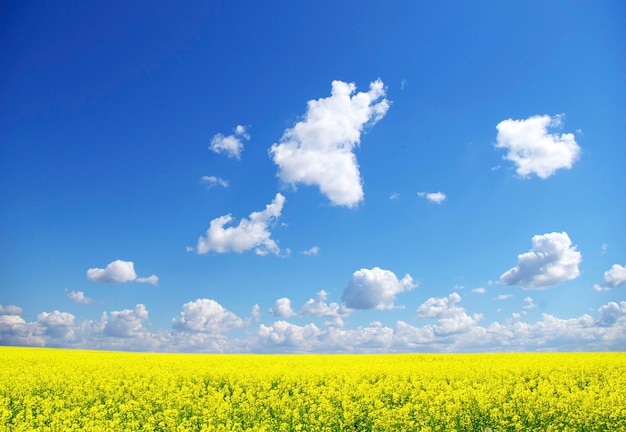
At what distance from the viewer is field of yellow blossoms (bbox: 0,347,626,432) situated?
11.8 metres

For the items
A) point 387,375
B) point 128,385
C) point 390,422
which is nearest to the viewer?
point 390,422

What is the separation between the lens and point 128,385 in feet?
54.5

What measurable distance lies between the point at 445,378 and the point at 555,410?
18.7 feet

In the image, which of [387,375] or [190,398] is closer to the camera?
[190,398]

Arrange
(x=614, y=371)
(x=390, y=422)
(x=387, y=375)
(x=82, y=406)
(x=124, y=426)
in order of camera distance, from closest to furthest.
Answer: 1. (x=390, y=422)
2. (x=124, y=426)
3. (x=82, y=406)
4. (x=387, y=375)
5. (x=614, y=371)

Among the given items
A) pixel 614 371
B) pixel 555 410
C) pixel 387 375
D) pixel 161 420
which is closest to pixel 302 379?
pixel 387 375

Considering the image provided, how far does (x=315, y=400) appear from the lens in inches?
561

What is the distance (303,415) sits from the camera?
12.9 m

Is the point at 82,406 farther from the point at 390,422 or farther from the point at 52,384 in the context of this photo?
the point at 390,422

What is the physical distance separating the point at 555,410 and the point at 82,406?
15.8m

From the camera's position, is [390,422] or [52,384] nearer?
[390,422]

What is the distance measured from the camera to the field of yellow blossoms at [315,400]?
11758mm

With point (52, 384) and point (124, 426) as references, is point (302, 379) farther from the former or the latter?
point (52, 384)

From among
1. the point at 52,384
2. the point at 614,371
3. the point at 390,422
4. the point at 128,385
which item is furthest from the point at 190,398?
the point at 614,371
